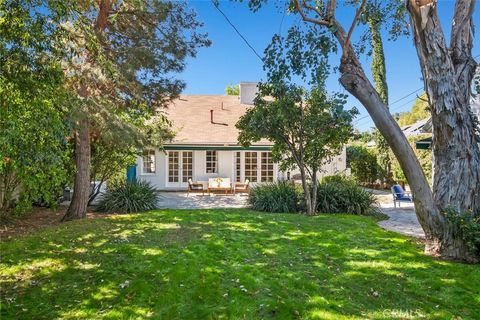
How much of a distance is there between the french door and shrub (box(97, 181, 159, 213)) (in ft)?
22.6

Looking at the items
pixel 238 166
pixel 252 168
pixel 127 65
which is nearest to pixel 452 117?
pixel 127 65

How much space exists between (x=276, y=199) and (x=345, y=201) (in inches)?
97.7

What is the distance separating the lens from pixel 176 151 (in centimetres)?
1972

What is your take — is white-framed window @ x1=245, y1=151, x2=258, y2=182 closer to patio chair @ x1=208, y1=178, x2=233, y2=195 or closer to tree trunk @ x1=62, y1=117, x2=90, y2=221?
patio chair @ x1=208, y1=178, x2=233, y2=195

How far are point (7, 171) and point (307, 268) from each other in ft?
27.4

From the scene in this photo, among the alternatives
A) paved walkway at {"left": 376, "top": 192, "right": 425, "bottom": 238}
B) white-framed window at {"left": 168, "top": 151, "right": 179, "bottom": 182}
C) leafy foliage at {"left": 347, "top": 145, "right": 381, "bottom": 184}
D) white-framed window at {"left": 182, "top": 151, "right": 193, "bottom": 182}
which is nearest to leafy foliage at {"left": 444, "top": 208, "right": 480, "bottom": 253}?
paved walkway at {"left": 376, "top": 192, "right": 425, "bottom": 238}

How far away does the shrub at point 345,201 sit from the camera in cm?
1174

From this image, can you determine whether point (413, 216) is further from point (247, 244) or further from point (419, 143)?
point (247, 244)

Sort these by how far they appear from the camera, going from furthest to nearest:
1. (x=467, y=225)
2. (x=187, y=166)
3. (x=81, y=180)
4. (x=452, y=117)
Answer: (x=187, y=166)
(x=81, y=180)
(x=452, y=117)
(x=467, y=225)

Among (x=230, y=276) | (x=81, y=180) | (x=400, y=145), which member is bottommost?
(x=230, y=276)

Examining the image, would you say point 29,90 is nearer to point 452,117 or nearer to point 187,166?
point 452,117

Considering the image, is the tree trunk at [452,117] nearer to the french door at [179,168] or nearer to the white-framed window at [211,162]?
the white-framed window at [211,162]

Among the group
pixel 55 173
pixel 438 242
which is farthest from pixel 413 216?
pixel 55 173

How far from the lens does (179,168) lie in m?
19.8
